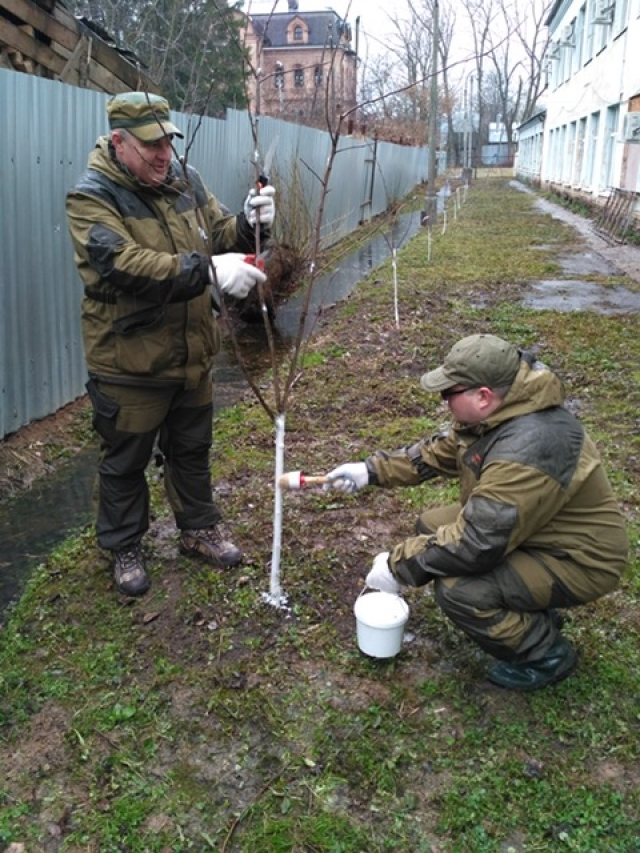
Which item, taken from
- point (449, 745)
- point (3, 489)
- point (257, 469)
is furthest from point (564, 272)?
point (449, 745)

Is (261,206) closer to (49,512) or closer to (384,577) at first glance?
(384,577)

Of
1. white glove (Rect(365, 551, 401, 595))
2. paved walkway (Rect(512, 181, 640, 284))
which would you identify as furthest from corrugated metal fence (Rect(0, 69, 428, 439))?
paved walkway (Rect(512, 181, 640, 284))

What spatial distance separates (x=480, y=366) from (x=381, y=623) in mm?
1018

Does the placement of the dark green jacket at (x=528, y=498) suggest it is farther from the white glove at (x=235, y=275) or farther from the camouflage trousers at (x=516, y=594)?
the white glove at (x=235, y=275)

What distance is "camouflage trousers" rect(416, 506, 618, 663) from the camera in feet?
8.59

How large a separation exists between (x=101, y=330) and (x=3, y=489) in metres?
2.04

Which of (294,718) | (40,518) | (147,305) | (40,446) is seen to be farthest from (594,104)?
(294,718)

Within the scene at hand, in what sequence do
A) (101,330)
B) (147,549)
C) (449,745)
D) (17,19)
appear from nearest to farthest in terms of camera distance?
1. (449,745)
2. (101,330)
3. (147,549)
4. (17,19)

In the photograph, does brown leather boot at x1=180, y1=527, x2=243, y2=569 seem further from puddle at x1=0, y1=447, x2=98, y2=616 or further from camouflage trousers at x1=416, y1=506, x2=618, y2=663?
camouflage trousers at x1=416, y1=506, x2=618, y2=663

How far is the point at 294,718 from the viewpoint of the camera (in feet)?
8.99

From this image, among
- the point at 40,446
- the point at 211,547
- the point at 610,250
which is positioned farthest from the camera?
the point at 610,250

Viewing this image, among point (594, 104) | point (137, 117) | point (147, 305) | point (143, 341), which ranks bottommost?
point (143, 341)

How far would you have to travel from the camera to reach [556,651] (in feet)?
9.23

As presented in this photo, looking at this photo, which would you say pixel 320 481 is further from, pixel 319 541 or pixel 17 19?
pixel 17 19
